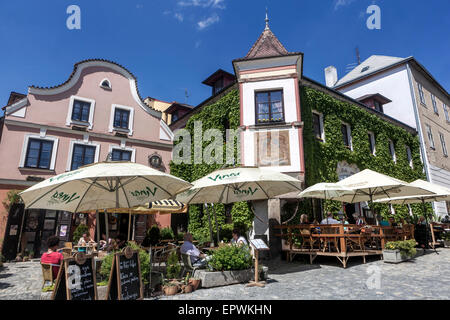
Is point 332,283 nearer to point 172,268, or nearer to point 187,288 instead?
point 187,288

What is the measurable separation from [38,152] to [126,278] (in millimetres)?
12745

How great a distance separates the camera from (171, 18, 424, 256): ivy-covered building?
42.7 feet

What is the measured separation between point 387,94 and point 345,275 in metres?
20.7

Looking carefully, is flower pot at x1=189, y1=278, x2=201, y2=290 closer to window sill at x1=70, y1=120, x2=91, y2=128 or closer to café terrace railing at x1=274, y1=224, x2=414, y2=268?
café terrace railing at x1=274, y1=224, x2=414, y2=268

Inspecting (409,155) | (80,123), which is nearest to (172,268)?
(80,123)

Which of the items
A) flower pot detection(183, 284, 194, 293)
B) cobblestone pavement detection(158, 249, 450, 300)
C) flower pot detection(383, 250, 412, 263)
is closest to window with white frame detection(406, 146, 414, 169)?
cobblestone pavement detection(158, 249, 450, 300)

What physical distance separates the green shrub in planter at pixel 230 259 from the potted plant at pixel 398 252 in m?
5.20

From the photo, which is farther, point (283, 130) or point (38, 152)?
point (38, 152)

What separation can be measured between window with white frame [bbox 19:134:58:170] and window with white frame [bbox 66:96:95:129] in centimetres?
159

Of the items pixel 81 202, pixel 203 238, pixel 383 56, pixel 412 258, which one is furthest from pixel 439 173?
pixel 81 202

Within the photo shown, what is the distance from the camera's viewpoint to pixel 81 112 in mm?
→ 16203

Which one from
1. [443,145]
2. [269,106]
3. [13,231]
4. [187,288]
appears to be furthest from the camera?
[443,145]

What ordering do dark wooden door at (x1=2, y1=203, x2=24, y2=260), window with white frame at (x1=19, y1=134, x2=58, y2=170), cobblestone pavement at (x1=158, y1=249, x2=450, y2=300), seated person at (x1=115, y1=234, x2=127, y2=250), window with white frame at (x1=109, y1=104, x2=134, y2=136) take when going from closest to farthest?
cobblestone pavement at (x1=158, y1=249, x2=450, y2=300) → seated person at (x1=115, y1=234, x2=127, y2=250) → dark wooden door at (x1=2, y1=203, x2=24, y2=260) → window with white frame at (x1=19, y1=134, x2=58, y2=170) → window with white frame at (x1=109, y1=104, x2=134, y2=136)

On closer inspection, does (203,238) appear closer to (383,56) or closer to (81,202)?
(81,202)
